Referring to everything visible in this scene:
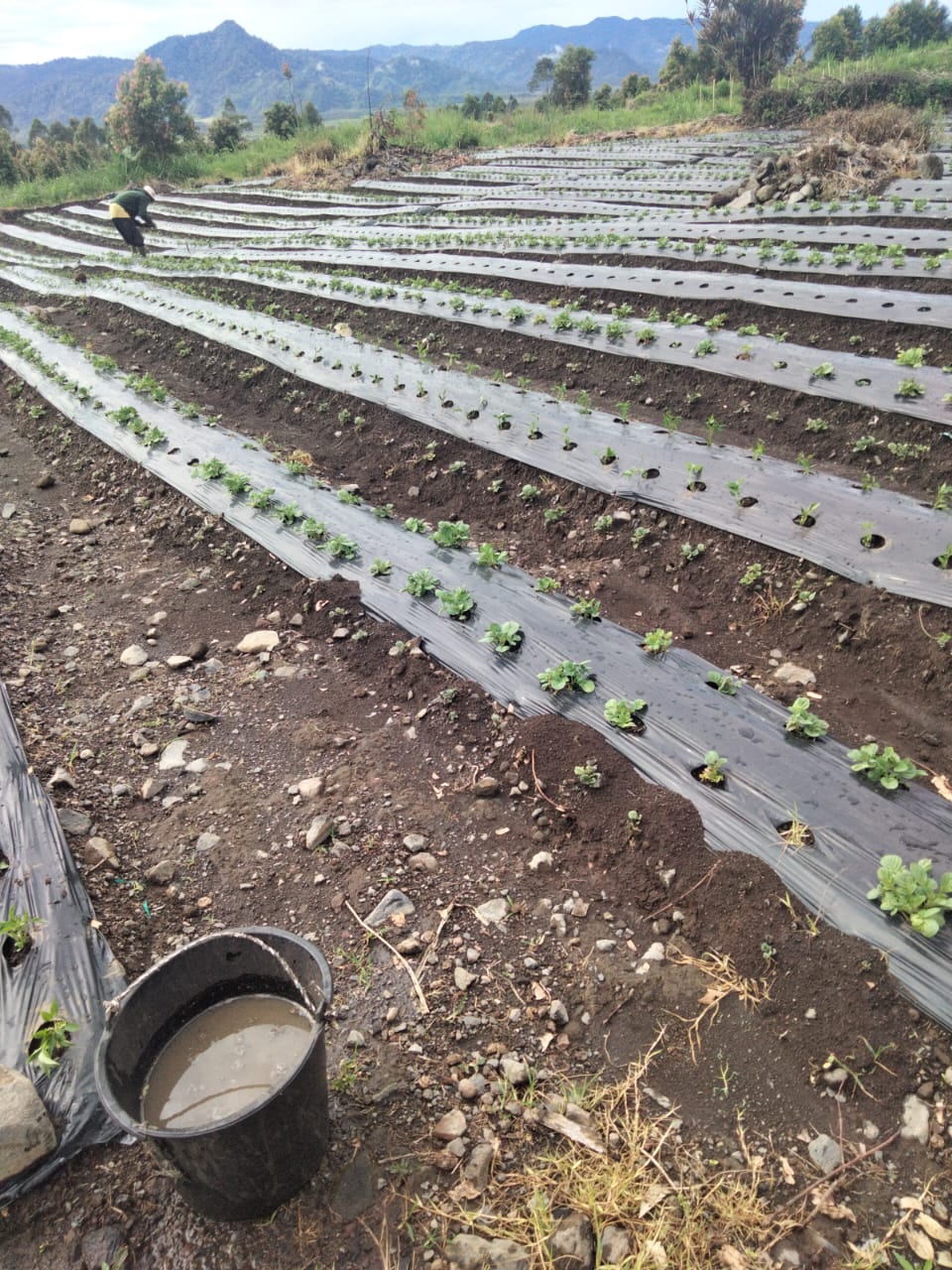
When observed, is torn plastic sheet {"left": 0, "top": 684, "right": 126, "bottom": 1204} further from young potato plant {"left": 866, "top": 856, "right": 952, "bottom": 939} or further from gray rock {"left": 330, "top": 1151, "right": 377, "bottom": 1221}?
young potato plant {"left": 866, "top": 856, "right": 952, "bottom": 939}

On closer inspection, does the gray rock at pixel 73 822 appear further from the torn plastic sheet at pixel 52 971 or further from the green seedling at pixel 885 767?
the green seedling at pixel 885 767

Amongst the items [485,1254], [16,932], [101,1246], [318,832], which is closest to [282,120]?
[318,832]

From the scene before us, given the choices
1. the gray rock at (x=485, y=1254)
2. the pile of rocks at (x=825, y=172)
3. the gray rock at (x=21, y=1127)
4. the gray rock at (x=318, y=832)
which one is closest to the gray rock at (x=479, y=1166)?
the gray rock at (x=485, y=1254)

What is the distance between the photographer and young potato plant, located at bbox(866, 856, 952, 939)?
225cm

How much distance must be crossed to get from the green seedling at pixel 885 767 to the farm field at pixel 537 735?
63 mm

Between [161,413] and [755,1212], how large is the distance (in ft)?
24.0

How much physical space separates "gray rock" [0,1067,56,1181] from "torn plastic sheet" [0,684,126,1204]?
0.04 m

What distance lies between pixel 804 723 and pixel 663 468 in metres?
2.48

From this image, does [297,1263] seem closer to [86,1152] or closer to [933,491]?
[86,1152]

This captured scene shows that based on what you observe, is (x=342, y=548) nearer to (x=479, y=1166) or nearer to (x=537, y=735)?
(x=537, y=735)

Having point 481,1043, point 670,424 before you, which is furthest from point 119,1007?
point 670,424

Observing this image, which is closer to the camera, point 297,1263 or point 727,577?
point 297,1263

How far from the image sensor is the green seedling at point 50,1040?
2.02 metres

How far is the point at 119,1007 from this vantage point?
1.82 metres
